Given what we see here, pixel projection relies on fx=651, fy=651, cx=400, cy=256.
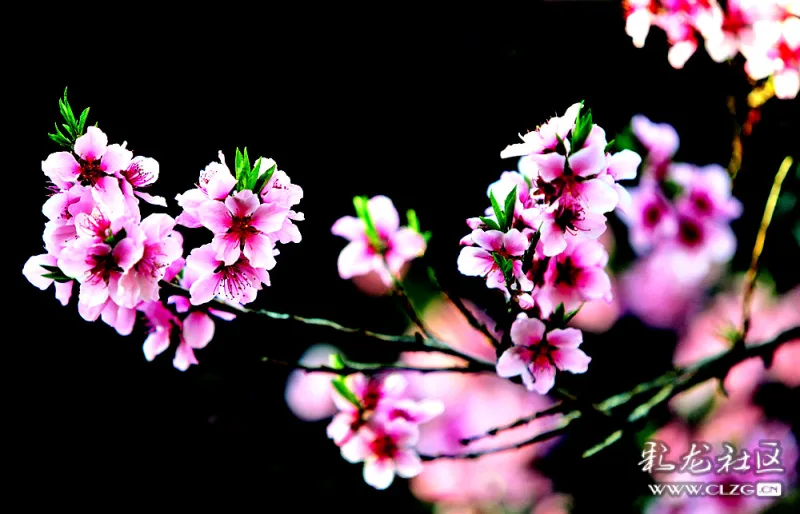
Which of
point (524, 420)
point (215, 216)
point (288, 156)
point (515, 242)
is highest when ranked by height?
point (288, 156)

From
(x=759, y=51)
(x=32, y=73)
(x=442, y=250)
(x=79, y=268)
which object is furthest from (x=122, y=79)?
(x=759, y=51)

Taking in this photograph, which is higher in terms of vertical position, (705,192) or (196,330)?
(705,192)

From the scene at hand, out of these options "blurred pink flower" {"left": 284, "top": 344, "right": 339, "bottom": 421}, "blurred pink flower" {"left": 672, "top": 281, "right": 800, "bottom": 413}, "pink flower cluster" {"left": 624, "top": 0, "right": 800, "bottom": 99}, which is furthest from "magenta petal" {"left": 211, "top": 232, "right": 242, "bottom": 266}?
"blurred pink flower" {"left": 672, "top": 281, "right": 800, "bottom": 413}

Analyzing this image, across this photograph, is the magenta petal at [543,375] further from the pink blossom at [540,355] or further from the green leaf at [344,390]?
the green leaf at [344,390]

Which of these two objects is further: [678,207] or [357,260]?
[678,207]

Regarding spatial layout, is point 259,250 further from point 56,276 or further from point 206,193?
point 56,276

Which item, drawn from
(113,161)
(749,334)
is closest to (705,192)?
(749,334)

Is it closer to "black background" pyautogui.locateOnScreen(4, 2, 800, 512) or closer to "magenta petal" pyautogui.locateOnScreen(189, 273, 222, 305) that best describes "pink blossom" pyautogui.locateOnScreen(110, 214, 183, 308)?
"magenta petal" pyautogui.locateOnScreen(189, 273, 222, 305)

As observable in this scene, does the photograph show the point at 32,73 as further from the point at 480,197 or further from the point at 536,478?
the point at 536,478
